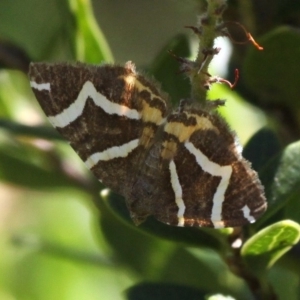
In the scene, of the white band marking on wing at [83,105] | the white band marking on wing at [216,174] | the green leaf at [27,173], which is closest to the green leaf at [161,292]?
the white band marking on wing at [216,174]

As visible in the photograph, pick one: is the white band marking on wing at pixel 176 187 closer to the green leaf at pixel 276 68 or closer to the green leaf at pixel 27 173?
the green leaf at pixel 276 68

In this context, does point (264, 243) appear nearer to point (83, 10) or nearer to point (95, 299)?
point (83, 10)

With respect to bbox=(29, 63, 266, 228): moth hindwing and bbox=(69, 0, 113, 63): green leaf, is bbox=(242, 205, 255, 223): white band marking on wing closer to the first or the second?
bbox=(29, 63, 266, 228): moth hindwing

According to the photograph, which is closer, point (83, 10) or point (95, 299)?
point (83, 10)

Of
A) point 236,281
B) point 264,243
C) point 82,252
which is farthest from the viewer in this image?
point 82,252

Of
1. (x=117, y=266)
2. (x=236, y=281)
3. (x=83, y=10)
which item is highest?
(x=83, y=10)

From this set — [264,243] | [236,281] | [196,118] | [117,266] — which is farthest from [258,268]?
[117,266]

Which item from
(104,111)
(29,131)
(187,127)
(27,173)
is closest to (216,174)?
(187,127)

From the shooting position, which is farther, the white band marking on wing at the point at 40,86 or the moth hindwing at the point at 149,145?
the white band marking on wing at the point at 40,86
